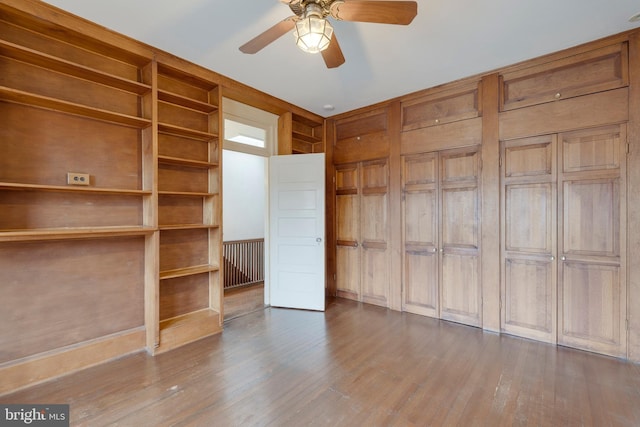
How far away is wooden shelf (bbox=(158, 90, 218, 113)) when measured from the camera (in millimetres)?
2902

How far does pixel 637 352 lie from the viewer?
2482 mm

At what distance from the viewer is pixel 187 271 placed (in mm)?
3057

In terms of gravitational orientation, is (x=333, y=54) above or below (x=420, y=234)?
above

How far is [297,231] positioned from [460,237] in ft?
6.82

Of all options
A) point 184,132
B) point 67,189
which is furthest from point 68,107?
point 184,132

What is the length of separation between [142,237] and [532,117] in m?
4.15

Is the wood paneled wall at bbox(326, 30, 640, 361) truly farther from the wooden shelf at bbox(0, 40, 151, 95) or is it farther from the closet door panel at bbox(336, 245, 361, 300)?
the wooden shelf at bbox(0, 40, 151, 95)

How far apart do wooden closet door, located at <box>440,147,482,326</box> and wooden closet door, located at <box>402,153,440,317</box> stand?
0.31ft

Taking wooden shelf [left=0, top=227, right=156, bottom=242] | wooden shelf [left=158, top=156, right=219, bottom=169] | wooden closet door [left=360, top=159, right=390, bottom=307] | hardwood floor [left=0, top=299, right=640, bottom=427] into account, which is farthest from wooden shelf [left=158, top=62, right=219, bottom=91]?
hardwood floor [left=0, top=299, right=640, bottom=427]

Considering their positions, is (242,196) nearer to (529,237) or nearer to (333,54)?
(333,54)

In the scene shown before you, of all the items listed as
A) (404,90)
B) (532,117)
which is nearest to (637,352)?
(532,117)

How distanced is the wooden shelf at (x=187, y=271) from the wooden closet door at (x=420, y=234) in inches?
96.1

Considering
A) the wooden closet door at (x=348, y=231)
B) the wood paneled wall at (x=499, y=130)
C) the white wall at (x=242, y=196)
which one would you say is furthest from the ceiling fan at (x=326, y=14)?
the white wall at (x=242, y=196)

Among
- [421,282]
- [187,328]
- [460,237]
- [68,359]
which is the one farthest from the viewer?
[421,282]
